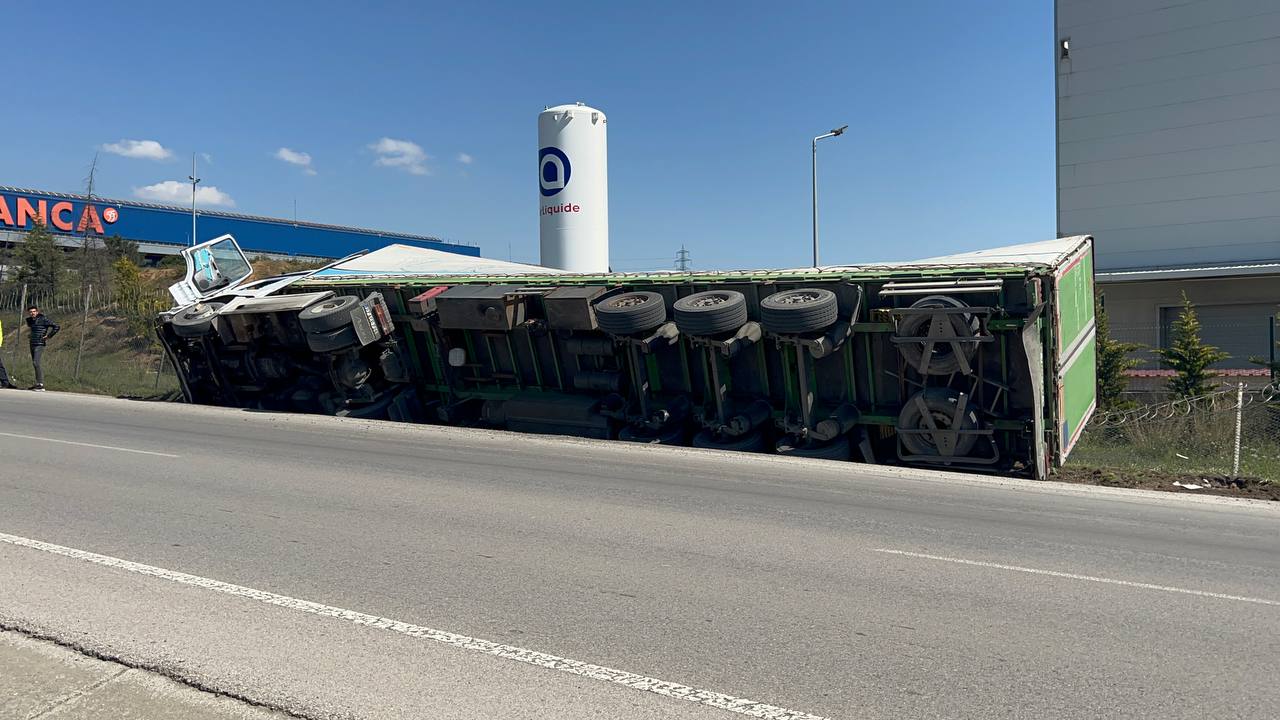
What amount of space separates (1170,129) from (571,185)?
15.0 meters

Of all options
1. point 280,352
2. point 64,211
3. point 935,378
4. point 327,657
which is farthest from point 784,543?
point 64,211

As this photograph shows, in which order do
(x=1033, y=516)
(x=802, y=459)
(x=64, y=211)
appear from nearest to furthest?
(x=1033, y=516) < (x=802, y=459) < (x=64, y=211)

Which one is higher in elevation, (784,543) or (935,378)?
(935,378)

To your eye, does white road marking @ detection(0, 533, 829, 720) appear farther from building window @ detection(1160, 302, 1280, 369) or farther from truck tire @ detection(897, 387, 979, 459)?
building window @ detection(1160, 302, 1280, 369)

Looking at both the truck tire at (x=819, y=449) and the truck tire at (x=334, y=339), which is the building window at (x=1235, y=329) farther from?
the truck tire at (x=334, y=339)

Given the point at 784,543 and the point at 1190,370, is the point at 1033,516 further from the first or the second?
the point at 1190,370

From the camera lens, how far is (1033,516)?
7.72 metres

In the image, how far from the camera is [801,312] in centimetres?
1095

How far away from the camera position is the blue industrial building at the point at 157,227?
167ft

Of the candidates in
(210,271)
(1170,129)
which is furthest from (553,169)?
(1170,129)

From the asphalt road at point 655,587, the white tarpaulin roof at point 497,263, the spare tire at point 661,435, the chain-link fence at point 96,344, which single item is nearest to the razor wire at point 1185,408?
the white tarpaulin roof at point 497,263

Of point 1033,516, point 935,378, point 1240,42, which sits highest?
point 1240,42

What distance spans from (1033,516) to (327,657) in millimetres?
5933

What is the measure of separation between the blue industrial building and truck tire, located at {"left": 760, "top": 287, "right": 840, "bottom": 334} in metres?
46.0
